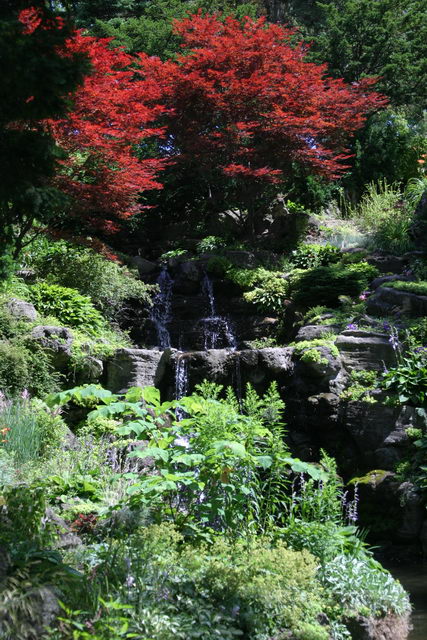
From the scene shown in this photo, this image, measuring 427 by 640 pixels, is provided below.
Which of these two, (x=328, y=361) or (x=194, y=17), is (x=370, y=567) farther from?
(x=194, y=17)

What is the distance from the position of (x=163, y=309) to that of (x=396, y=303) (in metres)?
4.00

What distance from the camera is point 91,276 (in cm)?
995

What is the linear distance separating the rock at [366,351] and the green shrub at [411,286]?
1383 millimetres

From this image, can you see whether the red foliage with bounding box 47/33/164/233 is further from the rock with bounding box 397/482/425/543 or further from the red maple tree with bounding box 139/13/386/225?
the rock with bounding box 397/482/425/543

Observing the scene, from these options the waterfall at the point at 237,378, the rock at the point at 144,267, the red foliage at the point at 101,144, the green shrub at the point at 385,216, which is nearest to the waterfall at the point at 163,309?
the rock at the point at 144,267

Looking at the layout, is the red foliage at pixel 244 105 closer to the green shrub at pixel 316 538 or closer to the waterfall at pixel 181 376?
the waterfall at pixel 181 376

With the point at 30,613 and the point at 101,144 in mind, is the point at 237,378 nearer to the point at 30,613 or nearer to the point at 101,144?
the point at 101,144

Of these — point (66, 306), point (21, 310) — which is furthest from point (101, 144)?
point (21, 310)

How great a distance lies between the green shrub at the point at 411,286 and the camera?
9.11 m

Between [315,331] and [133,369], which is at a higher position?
[315,331]

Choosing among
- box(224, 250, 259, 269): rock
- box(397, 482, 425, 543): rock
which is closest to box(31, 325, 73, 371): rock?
box(397, 482, 425, 543): rock

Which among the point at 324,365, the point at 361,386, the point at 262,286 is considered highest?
the point at 262,286

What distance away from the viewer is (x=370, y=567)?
13.1 feet

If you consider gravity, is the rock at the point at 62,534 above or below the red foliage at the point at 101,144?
below
